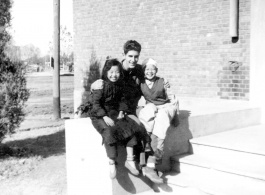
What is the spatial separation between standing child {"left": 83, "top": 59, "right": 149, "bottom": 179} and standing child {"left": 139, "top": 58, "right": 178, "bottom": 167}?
193 mm

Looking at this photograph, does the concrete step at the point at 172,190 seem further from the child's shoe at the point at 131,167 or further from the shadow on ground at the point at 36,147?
the shadow on ground at the point at 36,147

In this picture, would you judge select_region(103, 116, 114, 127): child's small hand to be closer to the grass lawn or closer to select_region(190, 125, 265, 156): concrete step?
select_region(190, 125, 265, 156): concrete step

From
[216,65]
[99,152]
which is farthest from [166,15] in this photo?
[99,152]

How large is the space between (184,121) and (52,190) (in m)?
2.28

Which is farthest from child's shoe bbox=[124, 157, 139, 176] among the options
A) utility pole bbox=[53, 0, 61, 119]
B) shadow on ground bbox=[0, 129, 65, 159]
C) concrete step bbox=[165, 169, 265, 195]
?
utility pole bbox=[53, 0, 61, 119]

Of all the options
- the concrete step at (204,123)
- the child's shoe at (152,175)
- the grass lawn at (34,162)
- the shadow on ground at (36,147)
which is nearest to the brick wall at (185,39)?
the concrete step at (204,123)

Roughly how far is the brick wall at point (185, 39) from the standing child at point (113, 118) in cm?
343

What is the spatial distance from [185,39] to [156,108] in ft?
12.7

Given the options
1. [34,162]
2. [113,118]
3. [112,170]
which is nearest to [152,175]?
[112,170]

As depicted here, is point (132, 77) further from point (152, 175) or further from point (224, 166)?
point (224, 166)

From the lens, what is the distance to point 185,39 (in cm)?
771

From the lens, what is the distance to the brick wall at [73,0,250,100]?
6.79 meters

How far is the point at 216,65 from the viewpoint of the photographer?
7.10m

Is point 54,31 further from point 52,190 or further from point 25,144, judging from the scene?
point 52,190
